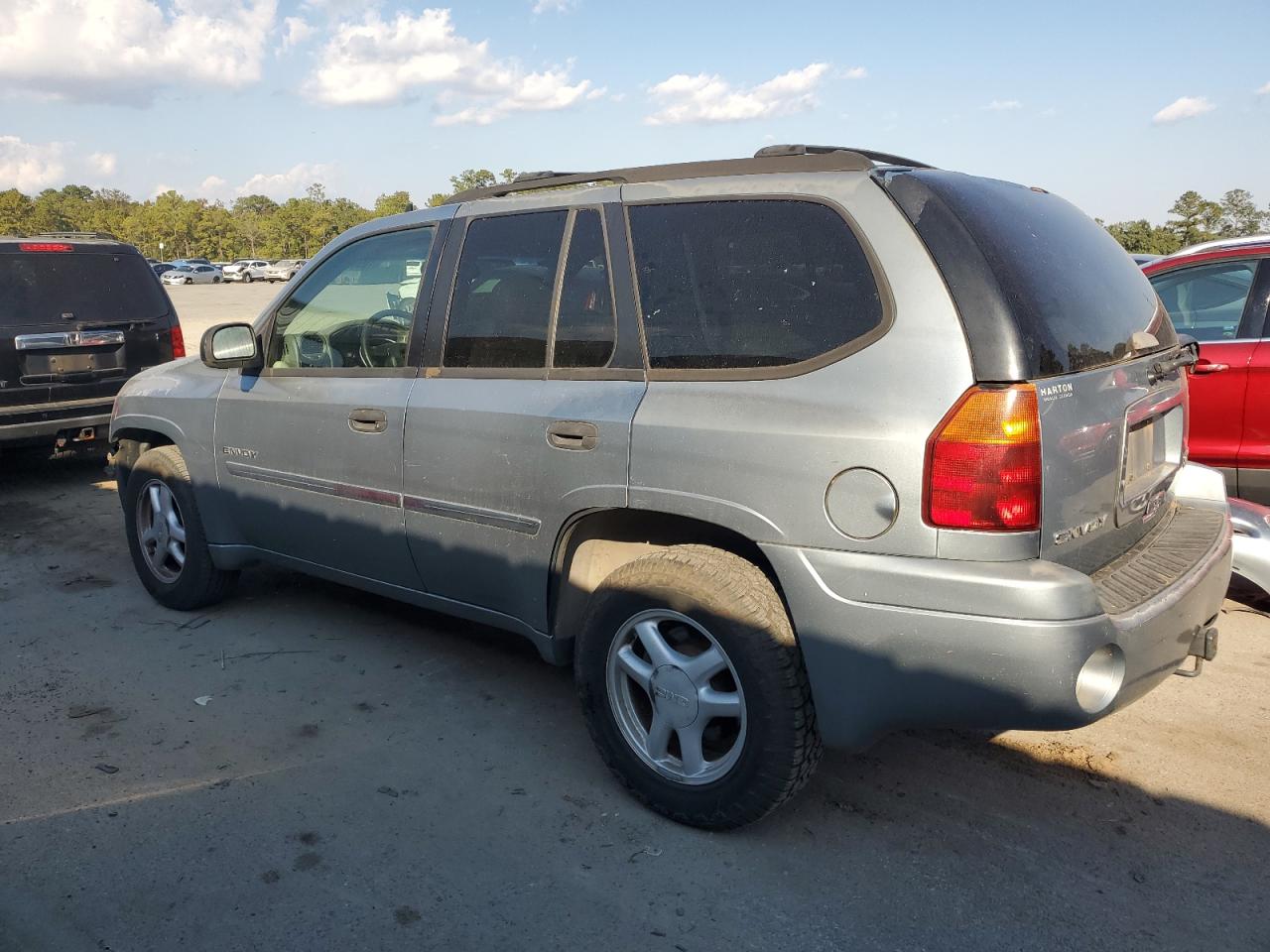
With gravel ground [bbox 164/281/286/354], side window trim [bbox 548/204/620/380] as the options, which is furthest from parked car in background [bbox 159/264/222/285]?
side window trim [bbox 548/204/620/380]

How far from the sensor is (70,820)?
3.18m

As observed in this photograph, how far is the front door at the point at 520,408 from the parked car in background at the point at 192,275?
190ft

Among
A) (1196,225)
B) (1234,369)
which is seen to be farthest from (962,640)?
(1196,225)

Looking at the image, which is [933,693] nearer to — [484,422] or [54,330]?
[484,422]

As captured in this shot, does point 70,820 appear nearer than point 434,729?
Yes

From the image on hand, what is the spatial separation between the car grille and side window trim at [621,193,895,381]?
91cm

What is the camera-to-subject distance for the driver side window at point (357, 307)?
157 inches

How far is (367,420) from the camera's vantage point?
393 centimetres

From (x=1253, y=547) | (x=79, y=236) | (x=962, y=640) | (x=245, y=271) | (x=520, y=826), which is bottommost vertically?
(x=520, y=826)

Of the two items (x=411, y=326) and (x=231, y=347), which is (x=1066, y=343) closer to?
(x=411, y=326)

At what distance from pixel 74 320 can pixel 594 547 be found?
5.82 meters

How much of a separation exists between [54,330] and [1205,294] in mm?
7595

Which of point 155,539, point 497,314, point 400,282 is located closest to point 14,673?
point 155,539

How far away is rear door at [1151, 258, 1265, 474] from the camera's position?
5500 mm
